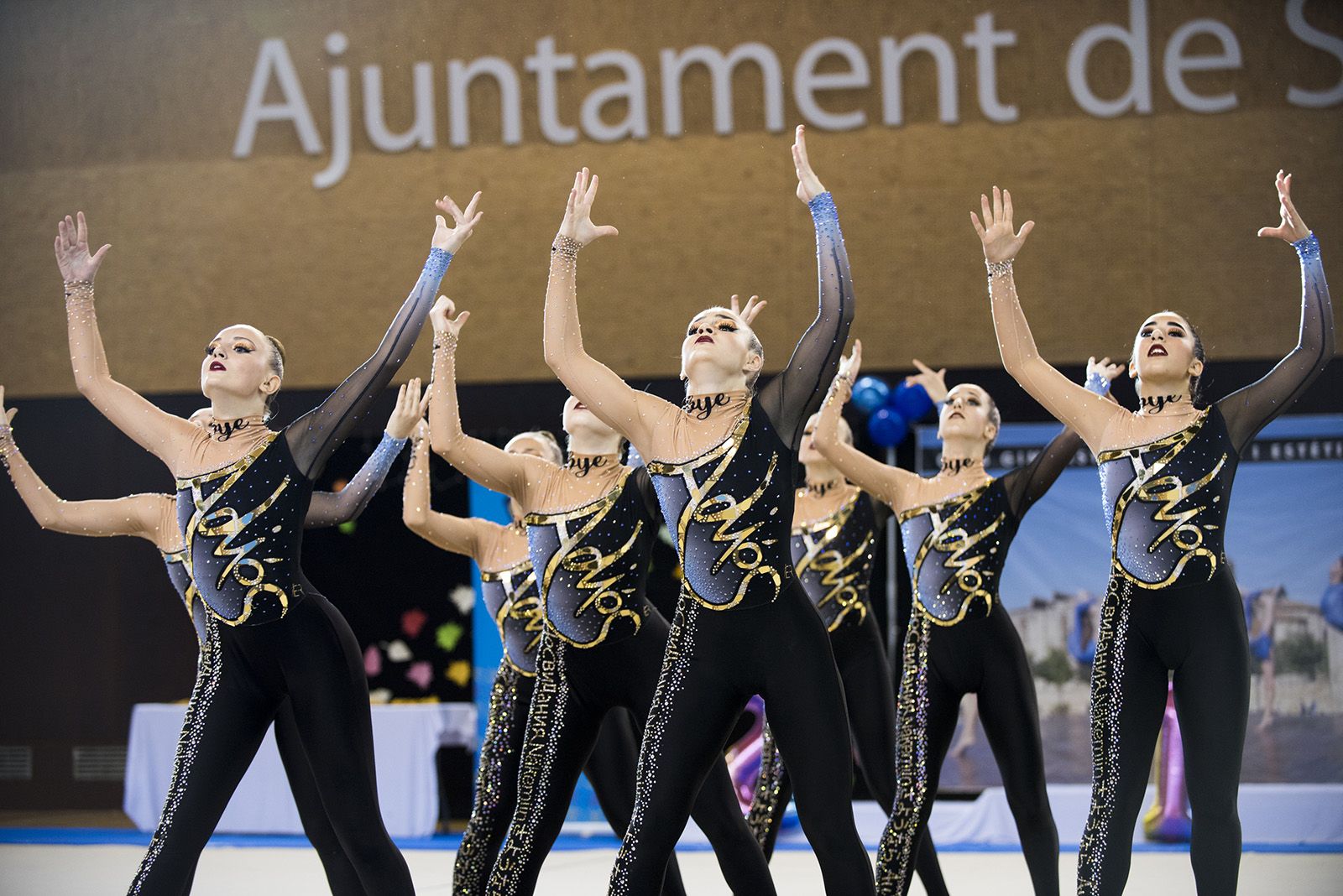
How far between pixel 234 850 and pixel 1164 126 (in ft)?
19.6

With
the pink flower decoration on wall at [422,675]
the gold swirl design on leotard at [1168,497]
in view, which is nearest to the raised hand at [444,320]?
the gold swirl design on leotard at [1168,497]

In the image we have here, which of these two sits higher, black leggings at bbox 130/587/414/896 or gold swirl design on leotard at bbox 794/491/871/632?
gold swirl design on leotard at bbox 794/491/871/632

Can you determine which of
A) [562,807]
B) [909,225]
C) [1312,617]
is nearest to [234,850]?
[562,807]

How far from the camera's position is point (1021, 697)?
173 inches

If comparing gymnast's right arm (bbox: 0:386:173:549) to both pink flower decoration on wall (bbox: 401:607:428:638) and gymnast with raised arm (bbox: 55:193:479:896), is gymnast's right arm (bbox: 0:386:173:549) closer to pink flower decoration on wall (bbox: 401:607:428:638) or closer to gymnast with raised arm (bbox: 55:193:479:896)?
gymnast with raised arm (bbox: 55:193:479:896)

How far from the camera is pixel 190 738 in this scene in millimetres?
3422

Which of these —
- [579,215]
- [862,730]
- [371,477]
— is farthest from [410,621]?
[579,215]

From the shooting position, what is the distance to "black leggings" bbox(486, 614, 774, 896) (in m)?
3.79

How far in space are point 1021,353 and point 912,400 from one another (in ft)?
10.9

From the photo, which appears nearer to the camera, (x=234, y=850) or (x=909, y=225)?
(x=234, y=850)

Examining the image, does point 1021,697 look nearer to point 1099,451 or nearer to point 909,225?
point 1099,451

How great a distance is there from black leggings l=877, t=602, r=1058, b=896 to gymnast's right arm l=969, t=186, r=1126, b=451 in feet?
2.54

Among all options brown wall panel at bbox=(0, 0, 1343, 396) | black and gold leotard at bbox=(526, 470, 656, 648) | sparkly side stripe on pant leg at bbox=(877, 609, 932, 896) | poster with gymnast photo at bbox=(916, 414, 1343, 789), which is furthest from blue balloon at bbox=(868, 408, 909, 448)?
black and gold leotard at bbox=(526, 470, 656, 648)

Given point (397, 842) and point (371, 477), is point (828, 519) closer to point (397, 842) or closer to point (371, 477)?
point (371, 477)
